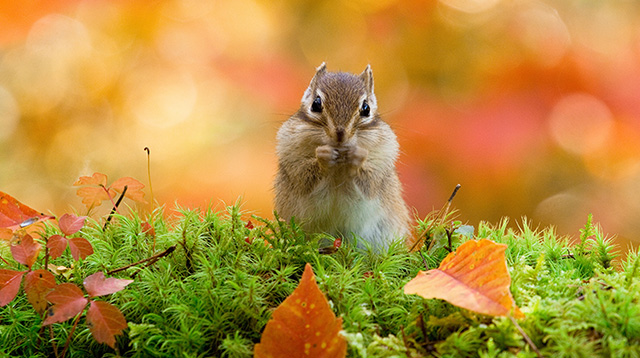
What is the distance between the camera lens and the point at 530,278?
142cm

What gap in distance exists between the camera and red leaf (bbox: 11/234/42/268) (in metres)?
1.35

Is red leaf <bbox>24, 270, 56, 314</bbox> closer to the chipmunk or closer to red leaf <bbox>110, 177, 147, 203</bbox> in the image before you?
red leaf <bbox>110, 177, 147, 203</bbox>

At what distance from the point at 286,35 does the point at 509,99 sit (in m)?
1.75

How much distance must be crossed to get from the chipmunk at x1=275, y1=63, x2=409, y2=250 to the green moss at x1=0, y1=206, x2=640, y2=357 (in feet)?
1.43

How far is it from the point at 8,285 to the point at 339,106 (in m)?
1.20

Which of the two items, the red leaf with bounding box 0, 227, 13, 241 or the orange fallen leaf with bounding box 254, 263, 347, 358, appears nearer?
the orange fallen leaf with bounding box 254, 263, 347, 358

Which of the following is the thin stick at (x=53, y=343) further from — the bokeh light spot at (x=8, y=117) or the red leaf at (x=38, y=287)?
the bokeh light spot at (x=8, y=117)

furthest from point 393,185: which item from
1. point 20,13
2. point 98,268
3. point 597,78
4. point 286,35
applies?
point 20,13

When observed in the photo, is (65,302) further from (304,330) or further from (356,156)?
(356,156)

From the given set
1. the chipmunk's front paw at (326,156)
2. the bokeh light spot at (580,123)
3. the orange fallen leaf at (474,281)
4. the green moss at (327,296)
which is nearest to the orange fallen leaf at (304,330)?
the green moss at (327,296)

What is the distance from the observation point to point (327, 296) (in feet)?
4.52

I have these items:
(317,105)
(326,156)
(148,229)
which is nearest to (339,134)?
(326,156)

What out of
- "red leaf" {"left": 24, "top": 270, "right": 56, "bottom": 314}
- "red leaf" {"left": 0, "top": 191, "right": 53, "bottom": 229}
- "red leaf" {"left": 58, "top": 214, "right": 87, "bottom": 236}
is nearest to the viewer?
"red leaf" {"left": 24, "top": 270, "right": 56, "bottom": 314}

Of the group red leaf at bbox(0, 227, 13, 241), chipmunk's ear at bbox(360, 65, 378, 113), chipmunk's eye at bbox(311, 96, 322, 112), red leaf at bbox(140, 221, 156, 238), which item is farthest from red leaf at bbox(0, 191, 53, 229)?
chipmunk's ear at bbox(360, 65, 378, 113)
